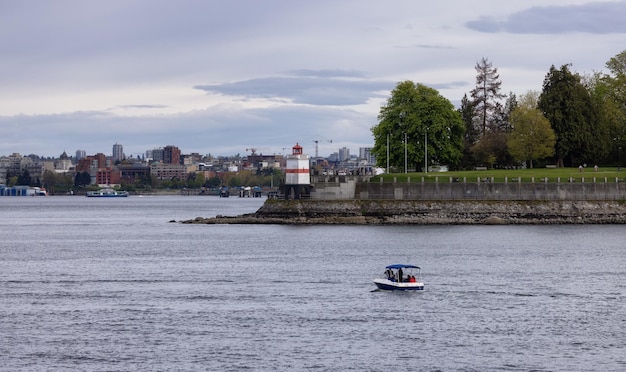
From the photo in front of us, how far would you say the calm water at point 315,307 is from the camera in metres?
44.6

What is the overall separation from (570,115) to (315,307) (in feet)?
317

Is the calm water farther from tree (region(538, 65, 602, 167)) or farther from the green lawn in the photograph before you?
tree (region(538, 65, 602, 167))

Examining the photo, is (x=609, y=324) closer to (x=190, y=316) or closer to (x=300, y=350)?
(x=300, y=350)

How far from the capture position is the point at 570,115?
146 m

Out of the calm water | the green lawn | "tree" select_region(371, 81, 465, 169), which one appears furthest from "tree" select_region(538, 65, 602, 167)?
the calm water

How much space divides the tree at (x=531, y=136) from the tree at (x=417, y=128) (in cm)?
762

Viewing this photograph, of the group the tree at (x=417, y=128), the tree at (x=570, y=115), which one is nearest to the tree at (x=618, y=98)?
the tree at (x=570, y=115)

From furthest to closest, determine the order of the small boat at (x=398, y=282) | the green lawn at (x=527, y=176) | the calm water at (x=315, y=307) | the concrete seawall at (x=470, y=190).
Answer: the green lawn at (x=527, y=176)
the concrete seawall at (x=470, y=190)
the small boat at (x=398, y=282)
the calm water at (x=315, y=307)

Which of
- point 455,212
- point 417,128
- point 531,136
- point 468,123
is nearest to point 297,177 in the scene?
point 455,212

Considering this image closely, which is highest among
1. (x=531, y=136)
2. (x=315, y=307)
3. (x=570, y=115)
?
(x=570, y=115)

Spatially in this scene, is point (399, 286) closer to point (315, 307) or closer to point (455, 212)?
point (315, 307)

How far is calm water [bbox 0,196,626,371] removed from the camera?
146 feet

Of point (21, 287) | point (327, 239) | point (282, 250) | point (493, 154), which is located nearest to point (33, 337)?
point (21, 287)

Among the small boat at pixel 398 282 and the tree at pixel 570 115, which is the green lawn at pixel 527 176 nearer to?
the tree at pixel 570 115
